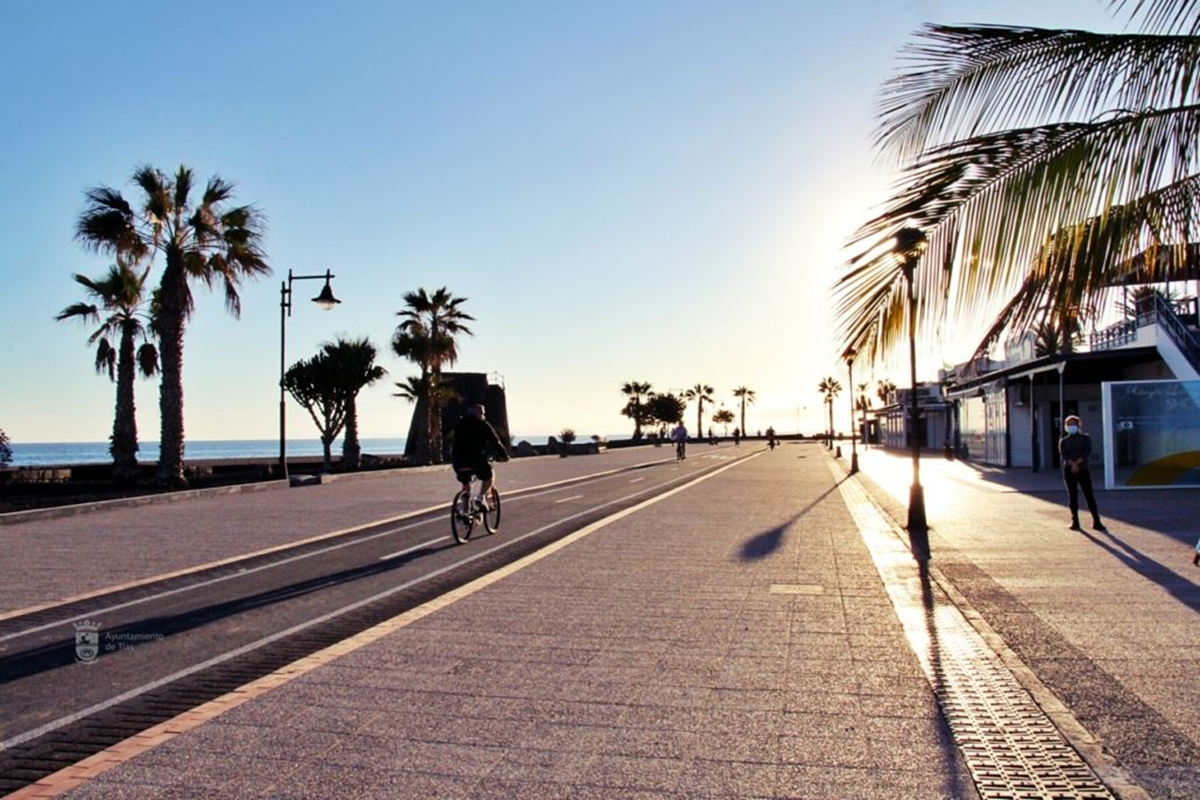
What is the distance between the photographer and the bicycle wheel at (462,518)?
13.5 metres

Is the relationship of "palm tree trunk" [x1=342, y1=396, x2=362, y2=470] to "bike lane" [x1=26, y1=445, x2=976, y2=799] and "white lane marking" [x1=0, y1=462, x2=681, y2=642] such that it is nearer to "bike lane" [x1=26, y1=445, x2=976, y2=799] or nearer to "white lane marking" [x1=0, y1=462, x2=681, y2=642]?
"white lane marking" [x1=0, y1=462, x2=681, y2=642]

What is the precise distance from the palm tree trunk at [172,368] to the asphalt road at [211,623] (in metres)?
13.4

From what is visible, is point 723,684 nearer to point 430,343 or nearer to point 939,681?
point 939,681

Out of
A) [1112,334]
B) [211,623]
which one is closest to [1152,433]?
[1112,334]

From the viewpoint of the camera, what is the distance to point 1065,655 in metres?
6.68

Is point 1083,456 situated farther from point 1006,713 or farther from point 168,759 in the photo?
point 168,759

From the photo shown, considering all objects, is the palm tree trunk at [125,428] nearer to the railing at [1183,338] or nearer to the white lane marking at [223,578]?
the white lane marking at [223,578]

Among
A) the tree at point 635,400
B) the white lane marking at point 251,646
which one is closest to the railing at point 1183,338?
the white lane marking at point 251,646

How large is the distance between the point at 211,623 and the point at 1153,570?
9.14 metres

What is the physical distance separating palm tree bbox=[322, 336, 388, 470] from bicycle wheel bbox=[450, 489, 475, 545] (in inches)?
1081

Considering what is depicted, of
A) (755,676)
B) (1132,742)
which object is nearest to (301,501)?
(755,676)

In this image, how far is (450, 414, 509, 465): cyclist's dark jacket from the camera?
13586 millimetres

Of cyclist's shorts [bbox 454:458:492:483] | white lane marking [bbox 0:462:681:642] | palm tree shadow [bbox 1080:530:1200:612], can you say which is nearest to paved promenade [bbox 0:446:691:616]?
white lane marking [bbox 0:462:681:642]

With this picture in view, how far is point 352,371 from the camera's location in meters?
39.9
